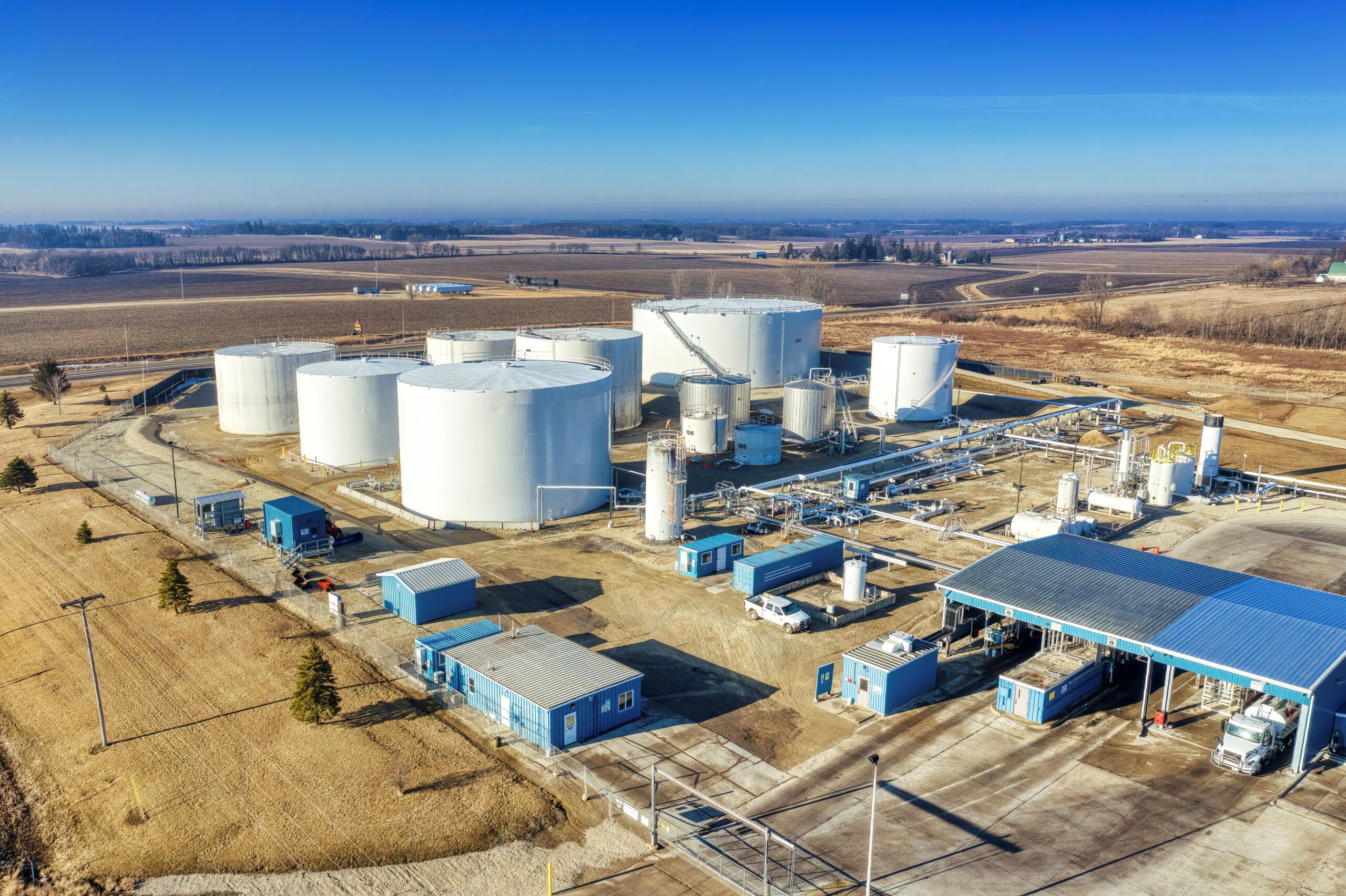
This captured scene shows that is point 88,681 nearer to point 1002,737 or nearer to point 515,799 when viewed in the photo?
point 515,799

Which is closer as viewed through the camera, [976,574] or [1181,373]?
[976,574]

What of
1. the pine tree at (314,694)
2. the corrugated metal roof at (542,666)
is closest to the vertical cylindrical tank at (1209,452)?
the corrugated metal roof at (542,666)

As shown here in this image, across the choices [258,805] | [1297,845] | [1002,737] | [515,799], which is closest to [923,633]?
[1002,737]

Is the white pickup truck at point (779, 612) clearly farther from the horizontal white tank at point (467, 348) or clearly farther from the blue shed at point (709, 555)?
the horizontal white tank at point (467, 348)

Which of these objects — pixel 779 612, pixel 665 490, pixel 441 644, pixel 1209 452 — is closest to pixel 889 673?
pixel 779 612

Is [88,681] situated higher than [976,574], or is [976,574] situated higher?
[976,574]

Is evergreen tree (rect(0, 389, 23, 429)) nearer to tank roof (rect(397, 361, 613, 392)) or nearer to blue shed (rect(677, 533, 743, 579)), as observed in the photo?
tank roof (rect(397, 361, 613, 392))
